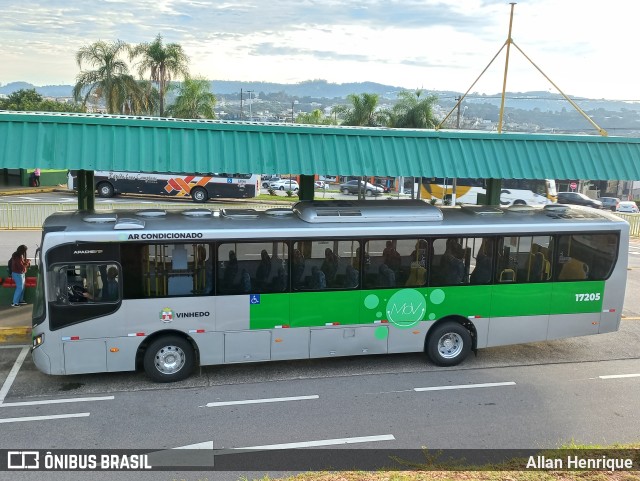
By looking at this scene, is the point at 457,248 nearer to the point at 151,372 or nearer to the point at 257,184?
the point at 151,372

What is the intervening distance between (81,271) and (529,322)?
8.48m

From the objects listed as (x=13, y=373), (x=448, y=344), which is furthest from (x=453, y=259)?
(x=13, y=373)

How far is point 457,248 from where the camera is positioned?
37.2 ft

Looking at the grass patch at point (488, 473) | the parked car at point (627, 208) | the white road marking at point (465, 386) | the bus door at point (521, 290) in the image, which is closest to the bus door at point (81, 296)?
the grass patch at point (488, 473)

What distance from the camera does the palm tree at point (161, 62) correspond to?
37688 mm

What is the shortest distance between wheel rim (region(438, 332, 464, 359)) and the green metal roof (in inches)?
131

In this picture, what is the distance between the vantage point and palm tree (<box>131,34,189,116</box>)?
37.7 m

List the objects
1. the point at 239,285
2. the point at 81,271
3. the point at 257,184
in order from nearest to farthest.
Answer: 1. the point at 81,271
2. the point at 239,285
3. the point at 257,184

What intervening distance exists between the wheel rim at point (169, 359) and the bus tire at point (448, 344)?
4.71 meters

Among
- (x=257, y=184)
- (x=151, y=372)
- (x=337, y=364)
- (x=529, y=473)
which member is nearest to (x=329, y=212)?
(x=337, y=364)

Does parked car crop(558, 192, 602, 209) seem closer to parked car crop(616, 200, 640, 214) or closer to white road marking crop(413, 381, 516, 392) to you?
parked car crop(616, 200, 640, 214)

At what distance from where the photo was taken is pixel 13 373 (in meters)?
A: 10.8

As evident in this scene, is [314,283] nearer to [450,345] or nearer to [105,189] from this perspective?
[450,345]

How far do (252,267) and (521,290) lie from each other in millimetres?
5357
